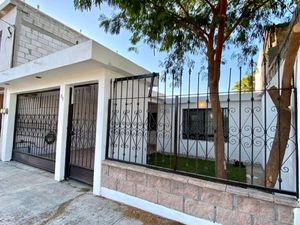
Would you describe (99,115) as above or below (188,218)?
above

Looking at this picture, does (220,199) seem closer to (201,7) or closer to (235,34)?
(235,34)

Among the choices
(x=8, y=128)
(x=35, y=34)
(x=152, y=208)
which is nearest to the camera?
(x=152, y=208)

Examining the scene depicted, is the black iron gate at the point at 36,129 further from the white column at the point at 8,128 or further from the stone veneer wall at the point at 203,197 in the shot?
the stone veneer wall at the point at 203,197

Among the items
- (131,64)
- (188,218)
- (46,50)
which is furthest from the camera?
(46,50)

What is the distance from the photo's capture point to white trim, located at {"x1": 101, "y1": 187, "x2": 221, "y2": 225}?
3.19 m

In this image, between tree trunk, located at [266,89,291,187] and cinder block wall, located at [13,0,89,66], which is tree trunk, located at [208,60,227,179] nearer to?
tree trunk, located at [266,89,291,187]

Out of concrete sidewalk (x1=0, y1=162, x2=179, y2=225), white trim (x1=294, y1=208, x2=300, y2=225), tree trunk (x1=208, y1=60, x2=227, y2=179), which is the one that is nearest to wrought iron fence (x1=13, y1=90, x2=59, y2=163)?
concrete sidewalk (x1=0, y1=162, x2=179, y2=225)

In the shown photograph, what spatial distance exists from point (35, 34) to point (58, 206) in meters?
7.82

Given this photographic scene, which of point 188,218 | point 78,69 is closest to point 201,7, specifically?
point 78,69

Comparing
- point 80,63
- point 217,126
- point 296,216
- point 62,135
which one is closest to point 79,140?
point 62,135

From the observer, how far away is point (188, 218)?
3.22 metres

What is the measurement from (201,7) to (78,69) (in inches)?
123

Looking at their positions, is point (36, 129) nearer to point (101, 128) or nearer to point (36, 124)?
point (36, 124)

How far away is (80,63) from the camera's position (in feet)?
13.8
